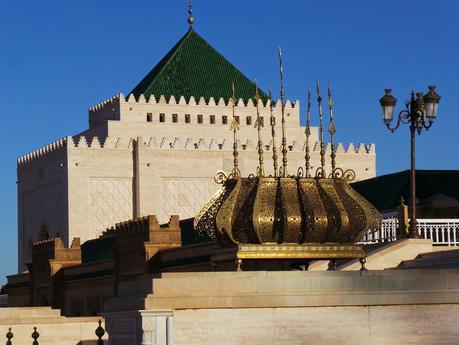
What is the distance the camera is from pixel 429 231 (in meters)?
24.9

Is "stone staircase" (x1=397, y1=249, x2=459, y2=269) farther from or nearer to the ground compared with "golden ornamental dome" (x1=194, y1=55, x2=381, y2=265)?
nearer to the ground

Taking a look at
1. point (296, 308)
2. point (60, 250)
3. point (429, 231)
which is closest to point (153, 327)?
point (296, 308)

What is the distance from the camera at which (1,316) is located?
24.5 meters

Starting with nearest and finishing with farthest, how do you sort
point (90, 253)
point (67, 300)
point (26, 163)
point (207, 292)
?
point (207, 292), point (67, 300), point (90, 253), point (26, 163)

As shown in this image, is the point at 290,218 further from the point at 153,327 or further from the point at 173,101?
the point at 173,101

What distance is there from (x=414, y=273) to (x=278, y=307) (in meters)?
1.34

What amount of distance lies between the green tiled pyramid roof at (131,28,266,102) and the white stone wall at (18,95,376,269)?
4.01 ft

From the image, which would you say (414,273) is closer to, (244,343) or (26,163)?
(244,343)

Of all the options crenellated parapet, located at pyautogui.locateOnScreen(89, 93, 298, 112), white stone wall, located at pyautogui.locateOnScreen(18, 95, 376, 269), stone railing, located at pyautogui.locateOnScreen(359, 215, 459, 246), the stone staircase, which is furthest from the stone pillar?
crenellated parapet, located at pyautogui.locateOnScreen(89, 93, 298, 112)

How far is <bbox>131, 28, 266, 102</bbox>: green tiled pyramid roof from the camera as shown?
6525cm

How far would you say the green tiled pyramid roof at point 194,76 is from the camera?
214ft

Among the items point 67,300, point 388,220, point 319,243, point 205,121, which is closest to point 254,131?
point 205,121

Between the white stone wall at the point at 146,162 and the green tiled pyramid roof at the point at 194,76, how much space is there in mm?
1221

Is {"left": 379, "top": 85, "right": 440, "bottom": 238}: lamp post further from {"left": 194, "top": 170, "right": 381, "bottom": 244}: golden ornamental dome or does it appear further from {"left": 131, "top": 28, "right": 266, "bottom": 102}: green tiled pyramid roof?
{"left": 131, "top": 28, "right": 266, "bottom": 102}: green tiled pyramid roof
